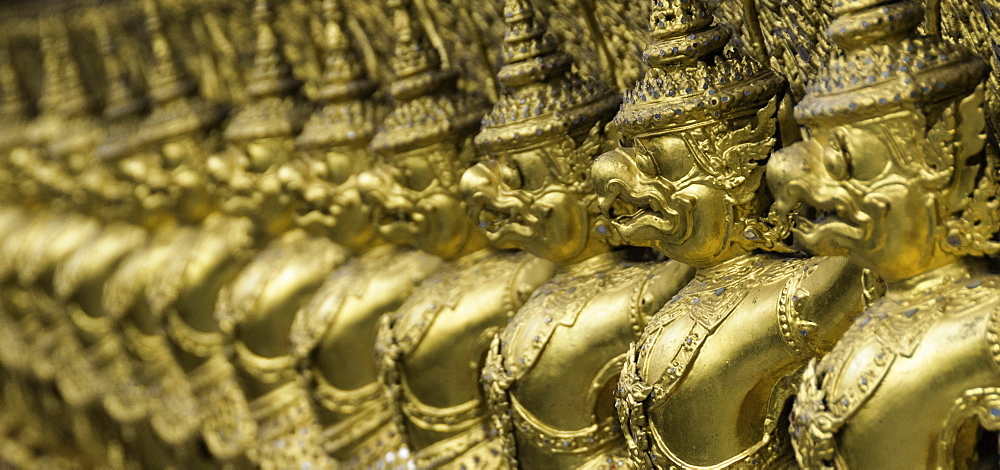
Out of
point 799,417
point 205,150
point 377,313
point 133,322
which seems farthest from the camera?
point 133,322

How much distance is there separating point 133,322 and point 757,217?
240 cm

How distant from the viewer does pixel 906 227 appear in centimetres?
133

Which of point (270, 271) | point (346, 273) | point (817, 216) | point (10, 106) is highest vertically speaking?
point (817, 216)

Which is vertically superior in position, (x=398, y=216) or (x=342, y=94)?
(x=342, y=94)

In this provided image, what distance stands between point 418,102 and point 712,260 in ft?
2.30

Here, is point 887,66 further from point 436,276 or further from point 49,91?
point 49,91

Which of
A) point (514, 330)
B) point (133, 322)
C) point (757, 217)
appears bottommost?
point (133, 322)

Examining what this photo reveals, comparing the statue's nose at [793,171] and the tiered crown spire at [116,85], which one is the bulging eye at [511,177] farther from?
the tiered crown spire at [116,85]

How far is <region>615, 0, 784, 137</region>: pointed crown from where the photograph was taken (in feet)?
5.19

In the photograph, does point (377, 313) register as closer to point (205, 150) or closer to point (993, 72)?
point (205, 150)

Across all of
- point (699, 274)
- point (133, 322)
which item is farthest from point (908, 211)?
point (133, 322)

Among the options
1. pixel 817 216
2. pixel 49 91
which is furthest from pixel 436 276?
pixel 49 91

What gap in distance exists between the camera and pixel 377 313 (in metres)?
2.52

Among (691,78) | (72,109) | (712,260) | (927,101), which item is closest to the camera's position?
(927,101)
